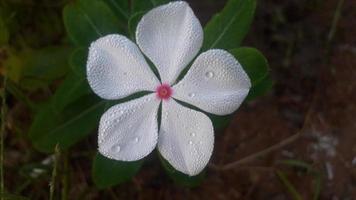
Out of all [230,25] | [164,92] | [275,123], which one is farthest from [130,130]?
[275,123]

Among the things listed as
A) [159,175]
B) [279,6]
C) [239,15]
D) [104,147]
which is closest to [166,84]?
[104,147]

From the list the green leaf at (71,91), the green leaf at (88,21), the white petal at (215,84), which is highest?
the green leaf at (88,21)

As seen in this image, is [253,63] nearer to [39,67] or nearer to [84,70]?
[84,70]

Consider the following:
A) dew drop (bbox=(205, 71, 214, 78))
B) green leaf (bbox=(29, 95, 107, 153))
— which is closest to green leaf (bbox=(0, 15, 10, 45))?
green leaf (bbox=(29, 95, 107, 153))

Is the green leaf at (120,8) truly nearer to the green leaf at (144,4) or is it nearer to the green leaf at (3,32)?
the green leaf at (144,4)

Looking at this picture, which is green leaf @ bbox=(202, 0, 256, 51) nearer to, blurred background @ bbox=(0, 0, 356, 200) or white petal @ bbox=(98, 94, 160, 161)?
white petal @ bbox=(98, 94, 160, 161)

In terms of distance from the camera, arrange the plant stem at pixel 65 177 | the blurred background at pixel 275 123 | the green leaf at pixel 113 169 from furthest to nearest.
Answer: the blurred background at pixel 275 123 → the plant stem at pixel 65 177 → the green leaf at pixel 113 169

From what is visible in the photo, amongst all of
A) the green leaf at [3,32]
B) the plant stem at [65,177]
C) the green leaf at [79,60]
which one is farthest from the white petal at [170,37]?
the green leaf at [3,32]
